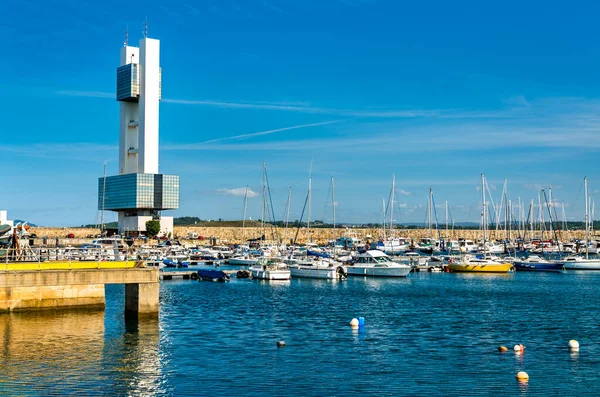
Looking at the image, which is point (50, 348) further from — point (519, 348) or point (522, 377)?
point (519, 348)

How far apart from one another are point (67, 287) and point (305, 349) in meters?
15.4

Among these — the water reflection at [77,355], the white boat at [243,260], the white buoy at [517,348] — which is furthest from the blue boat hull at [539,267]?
the water reflection at [77,355]

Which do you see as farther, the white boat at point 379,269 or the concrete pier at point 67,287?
the white boat at point 379,269

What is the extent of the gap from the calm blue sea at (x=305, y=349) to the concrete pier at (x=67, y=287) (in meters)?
0.79

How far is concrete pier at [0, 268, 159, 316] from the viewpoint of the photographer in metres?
40.3

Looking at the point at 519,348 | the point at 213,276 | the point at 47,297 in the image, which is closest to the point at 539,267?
the point at 213,276

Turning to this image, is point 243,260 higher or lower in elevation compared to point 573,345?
higher

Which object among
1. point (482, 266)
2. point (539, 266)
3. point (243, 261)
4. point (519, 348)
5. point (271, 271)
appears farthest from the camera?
point (243, 261)

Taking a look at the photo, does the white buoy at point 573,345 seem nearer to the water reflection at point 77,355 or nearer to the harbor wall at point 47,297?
the water reflection at point 77,355

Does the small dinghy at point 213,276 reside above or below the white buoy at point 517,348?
above

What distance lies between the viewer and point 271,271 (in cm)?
8462

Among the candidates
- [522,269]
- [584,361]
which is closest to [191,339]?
[584,361]

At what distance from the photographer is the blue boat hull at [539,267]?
358ft

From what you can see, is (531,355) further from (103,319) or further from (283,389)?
(103,319)
